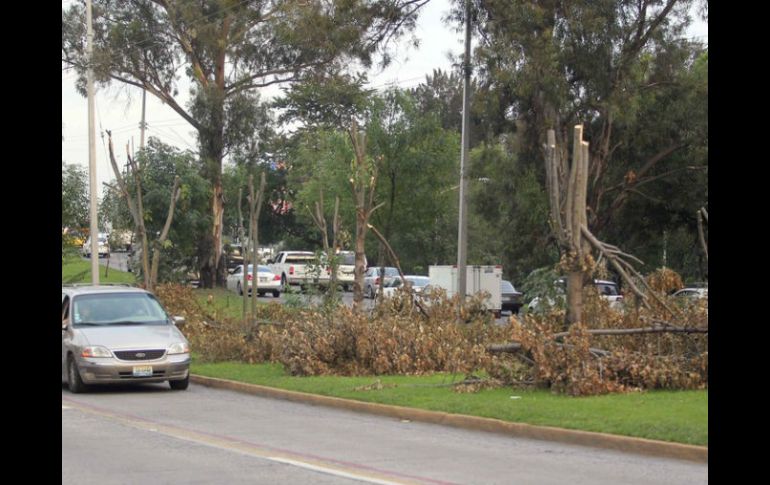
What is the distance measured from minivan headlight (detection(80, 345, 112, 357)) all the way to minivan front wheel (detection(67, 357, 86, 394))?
0.40m

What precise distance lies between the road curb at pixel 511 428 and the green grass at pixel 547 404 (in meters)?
0.17

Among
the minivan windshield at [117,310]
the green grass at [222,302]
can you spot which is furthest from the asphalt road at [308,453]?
the green grass at [222,302]

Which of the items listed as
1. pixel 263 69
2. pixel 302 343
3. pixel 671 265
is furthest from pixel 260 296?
pixel 302 343

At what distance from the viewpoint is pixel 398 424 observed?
45.9ft

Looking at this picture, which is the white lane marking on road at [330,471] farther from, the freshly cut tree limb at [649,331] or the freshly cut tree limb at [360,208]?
the freshly cut tree limb at [360,208]

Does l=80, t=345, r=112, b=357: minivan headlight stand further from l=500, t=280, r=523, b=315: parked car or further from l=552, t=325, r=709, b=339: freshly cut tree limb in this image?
l=500, t=280, r=523, b=315: parked car

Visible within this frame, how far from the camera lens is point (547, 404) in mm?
14102

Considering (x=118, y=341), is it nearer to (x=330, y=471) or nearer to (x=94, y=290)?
(x=94, y=290)

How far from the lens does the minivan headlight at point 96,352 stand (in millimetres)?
16797

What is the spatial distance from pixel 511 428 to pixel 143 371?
672 centimetres

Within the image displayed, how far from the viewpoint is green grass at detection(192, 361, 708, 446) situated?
39.4 ft

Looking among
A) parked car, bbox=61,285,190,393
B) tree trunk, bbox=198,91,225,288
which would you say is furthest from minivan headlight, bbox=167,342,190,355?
tree trunk, bbox=198,91,225,288

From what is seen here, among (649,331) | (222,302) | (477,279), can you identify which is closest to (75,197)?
(222,302)
